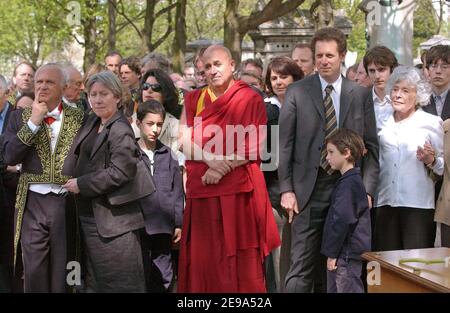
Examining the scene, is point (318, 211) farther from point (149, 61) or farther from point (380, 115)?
point (149, 61)

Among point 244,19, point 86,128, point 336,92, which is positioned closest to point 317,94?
point 336,92

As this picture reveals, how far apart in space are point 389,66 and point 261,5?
1079 cm

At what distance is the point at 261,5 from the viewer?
16188mm

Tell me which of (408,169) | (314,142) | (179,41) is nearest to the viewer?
(314,142)

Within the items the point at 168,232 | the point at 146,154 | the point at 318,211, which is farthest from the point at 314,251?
the point at 146,154

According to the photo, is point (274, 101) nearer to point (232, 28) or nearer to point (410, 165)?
point (410, 165)

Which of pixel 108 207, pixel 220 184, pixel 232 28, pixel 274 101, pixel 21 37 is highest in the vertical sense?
pixel 21 37

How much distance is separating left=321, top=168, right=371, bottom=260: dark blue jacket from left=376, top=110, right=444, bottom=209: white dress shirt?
53 cm

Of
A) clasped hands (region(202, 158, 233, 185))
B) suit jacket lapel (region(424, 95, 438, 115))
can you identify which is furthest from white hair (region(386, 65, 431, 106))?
clasped hands (region(202, 158, 233, 185))

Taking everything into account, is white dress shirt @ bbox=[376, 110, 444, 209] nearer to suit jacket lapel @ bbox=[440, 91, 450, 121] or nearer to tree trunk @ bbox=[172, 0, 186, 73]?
suit jacket lapel @ bbox=[440, 91, 450, 121]

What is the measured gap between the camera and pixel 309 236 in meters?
5.00

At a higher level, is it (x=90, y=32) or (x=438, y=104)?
(x=90, y=32)

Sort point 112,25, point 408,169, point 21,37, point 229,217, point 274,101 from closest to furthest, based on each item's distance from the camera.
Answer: point 229,217
point 408,169
point 274,101
point 112,25
point 21,37

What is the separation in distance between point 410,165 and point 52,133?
267cm
